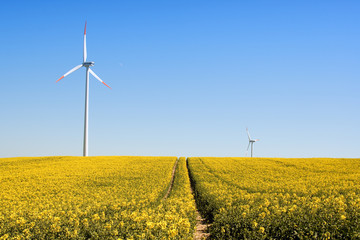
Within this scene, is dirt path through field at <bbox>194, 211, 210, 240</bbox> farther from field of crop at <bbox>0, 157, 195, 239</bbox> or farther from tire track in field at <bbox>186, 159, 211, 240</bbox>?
field of crop at <bbox>0, 157, 195, 239</bbox>

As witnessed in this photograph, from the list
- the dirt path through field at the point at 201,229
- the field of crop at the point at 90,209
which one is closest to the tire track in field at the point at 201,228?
the dirt path through field at the point at 201,229

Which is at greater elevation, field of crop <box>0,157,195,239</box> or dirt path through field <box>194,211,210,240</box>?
field of crop <box>0,157,195,239</box>

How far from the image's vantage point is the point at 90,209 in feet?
58.5

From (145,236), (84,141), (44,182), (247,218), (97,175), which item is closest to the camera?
(145,236)

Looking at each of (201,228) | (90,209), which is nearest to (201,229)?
(201,228)

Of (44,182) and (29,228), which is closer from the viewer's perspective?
(29,228)

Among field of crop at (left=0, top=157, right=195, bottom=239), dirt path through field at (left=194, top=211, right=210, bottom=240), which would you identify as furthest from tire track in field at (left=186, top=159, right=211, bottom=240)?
field of crop at (left=0, top=157, right=195, bottom=239)

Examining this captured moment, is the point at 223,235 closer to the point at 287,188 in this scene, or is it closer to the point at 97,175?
the point at 287,188

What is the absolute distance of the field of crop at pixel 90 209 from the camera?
1248 centimetres

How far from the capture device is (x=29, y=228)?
1365cm

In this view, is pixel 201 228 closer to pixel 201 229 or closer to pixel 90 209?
pixel 201 229

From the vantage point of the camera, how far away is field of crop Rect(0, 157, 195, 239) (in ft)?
41.0

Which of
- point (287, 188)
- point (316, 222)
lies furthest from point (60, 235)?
point (287, 188)

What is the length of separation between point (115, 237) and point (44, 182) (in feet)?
98.5
